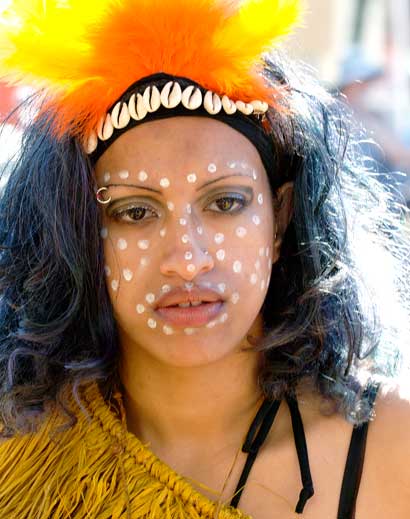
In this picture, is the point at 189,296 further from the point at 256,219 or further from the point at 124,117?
the point at 124,117

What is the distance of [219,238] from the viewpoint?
Result: 7.12 feet

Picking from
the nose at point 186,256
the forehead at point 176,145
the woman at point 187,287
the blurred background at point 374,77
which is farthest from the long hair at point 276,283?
the blurred background at point 374,77

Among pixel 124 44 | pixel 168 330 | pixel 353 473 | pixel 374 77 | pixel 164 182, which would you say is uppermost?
pixel 374 77

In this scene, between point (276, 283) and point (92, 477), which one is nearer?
point (92, 477)

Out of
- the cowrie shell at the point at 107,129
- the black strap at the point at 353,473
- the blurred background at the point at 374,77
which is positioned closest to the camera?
the black strap at the point at 353,473

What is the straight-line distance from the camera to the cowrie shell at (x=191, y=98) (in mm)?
2152

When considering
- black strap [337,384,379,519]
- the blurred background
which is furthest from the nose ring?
the blurred background

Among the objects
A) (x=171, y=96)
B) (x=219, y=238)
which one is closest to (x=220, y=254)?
(x=219, y=238)

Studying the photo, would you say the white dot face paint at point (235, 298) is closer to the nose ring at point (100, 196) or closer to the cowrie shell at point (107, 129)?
the nose ring at point (100, 196)

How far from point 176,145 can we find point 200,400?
0.62 m

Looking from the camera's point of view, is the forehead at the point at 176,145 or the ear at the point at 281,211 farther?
the ear at the point at 281,211

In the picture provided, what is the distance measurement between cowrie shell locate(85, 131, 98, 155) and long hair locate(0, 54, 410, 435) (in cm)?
3

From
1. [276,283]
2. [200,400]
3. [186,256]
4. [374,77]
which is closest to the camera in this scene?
[186,256]

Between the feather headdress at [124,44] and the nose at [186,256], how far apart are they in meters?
0.33
